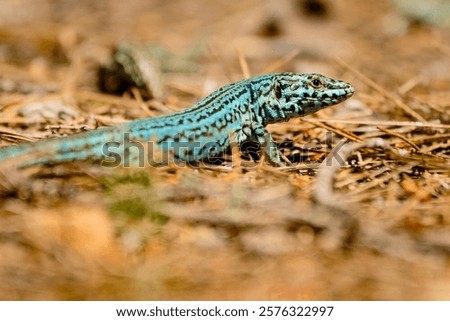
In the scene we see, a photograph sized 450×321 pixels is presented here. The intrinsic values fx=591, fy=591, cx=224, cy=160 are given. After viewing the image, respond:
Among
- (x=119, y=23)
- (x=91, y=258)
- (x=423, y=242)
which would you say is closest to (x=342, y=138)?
(x=423, y=242)

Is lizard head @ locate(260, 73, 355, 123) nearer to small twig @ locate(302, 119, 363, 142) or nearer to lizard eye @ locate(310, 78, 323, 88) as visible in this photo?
lizard eye @ locate(310, 78, 323, 88)

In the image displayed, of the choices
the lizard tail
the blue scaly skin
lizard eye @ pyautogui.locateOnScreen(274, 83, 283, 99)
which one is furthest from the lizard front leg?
the lizard tail

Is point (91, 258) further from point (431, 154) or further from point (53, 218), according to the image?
point (431, 154)

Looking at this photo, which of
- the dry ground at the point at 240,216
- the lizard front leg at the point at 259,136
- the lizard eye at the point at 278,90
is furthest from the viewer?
the lizard eye at the point at 278,90

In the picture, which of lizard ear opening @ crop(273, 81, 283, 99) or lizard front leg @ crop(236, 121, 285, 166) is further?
lizard ear opening @ crop(273, 81, 283, 99)

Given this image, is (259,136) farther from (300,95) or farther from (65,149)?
(65,149)

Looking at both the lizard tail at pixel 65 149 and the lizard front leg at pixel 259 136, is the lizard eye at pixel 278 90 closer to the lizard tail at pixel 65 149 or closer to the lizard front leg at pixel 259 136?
the lizard front leg at pixel 259 136

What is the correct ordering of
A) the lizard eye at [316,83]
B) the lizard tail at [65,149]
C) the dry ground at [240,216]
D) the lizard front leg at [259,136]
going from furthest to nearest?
the lizard eye at [316,83]
the lizard front leg at [259,136]
the lizard tail at [65,149]
the dry ground at [240,216]

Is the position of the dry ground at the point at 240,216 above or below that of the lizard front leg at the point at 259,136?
below

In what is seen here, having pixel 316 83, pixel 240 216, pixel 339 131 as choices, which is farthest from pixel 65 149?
pixel 339 131

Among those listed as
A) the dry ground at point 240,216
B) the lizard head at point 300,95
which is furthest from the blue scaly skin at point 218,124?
the dry ground at point 240,216
